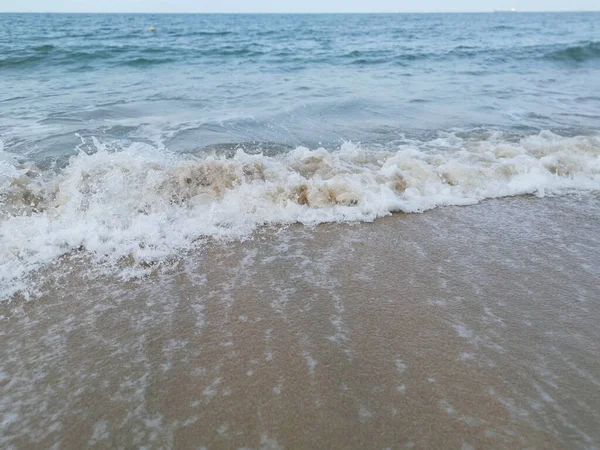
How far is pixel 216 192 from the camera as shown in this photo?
15.9 feet

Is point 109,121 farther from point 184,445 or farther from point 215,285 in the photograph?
point 184,445

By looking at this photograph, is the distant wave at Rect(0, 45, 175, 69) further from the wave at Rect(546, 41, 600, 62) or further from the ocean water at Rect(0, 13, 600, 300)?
the wave at Rect(546, 41, 600, 62)

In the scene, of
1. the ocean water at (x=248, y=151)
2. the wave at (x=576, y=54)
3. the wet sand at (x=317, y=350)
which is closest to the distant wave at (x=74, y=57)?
the ocean water at (x=248, y=151)

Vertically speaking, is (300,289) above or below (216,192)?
below

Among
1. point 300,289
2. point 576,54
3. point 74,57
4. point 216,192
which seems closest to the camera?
point 300,289

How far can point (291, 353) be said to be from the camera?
2549 mm

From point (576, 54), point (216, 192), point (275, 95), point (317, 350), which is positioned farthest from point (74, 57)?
point (576, 54)

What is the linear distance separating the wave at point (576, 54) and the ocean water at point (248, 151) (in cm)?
628

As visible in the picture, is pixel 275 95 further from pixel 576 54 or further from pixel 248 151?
pixel 576 54

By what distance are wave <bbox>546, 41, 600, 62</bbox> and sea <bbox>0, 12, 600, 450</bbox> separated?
1529 cm

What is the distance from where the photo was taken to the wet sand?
6.77 ft

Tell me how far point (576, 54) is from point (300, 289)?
23.1m

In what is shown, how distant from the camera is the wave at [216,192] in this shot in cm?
375

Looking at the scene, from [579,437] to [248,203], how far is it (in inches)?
130
